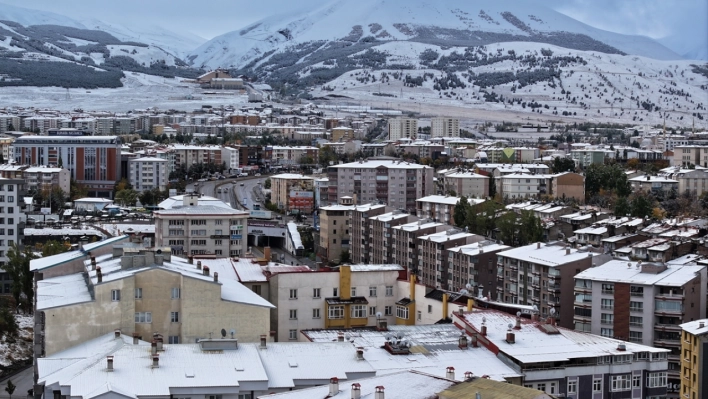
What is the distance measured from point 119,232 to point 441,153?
21.7m

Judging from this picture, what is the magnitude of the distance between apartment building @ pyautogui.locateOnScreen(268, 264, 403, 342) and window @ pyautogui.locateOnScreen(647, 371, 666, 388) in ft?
10.5

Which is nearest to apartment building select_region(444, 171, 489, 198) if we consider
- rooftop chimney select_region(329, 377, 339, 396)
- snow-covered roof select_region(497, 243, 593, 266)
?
snow-covered roof select_region(497, 243, 593, 266)

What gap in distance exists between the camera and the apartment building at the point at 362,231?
23531 millimetres

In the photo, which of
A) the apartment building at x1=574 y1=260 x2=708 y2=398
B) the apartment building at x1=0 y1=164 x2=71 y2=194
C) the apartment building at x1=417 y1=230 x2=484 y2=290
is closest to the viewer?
the apartment building at x1=574 y1=260 x2=708 y2=398

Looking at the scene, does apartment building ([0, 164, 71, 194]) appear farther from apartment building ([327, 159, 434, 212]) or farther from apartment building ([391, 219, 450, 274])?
apartment building ([391, 219, 450, 274])

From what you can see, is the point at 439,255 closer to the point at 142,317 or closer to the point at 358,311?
the point at 358,311

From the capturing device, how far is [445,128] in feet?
198

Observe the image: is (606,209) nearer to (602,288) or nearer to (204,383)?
(602,288)

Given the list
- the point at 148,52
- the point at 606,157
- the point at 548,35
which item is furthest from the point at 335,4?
the point at 606,157

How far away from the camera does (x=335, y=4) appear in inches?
5000

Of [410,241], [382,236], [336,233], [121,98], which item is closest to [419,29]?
[121,98]

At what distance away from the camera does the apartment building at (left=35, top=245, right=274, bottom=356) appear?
30.9 ft

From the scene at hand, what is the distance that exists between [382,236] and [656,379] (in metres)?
13.6

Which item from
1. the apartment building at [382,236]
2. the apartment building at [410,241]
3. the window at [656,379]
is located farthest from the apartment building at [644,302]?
the apartment building at [382,236]
